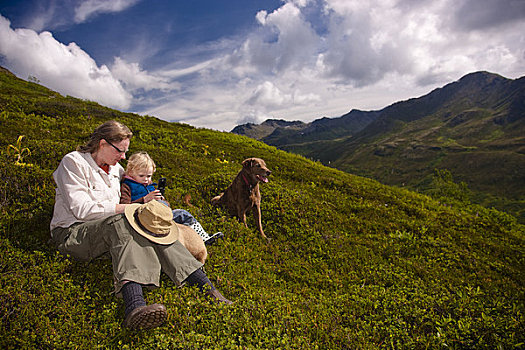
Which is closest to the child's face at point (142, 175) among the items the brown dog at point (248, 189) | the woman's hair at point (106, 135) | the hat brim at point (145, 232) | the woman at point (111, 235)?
the woman at point (111, 235)

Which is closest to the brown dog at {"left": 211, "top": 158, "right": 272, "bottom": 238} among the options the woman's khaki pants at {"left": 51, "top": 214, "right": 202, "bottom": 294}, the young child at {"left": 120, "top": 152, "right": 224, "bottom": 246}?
the young child at {"left": 120, "top": 152, "right": 224, "bottom": 246}

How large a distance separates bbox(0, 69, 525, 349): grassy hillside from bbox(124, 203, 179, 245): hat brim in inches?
39.8

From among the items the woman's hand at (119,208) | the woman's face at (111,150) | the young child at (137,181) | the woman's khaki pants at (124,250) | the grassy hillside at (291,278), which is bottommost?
the grassy hillside at (291,278)

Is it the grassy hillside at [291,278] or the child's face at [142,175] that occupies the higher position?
the child's face at [142,175]

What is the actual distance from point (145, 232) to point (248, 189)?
4.52 meters

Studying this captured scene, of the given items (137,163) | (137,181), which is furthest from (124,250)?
(137,163)

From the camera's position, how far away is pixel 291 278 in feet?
23.1

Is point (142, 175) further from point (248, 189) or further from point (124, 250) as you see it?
point (248, 189)

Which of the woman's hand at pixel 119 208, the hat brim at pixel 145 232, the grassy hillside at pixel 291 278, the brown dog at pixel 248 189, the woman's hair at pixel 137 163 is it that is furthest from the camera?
the brown dog at pixel 248 189

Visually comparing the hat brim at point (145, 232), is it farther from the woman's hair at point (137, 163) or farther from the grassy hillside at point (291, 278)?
the woman's hair at point (137, 163)

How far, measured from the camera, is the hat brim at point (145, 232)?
4.49 metres

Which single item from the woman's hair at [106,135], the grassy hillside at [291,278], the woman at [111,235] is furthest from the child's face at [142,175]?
the grassy hillside at [291,278]

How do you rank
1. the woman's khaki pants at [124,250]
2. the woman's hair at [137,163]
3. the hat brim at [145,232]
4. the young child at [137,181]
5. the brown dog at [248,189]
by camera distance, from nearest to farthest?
the woman's khaki pants at [124,250] < the hat brim at [145,232] < the young child at [137,181] < the woman's hair at [137,163] < the brown dog at [248,189]

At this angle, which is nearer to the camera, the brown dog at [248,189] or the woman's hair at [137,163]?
→ the woman's hair at [137,163]
